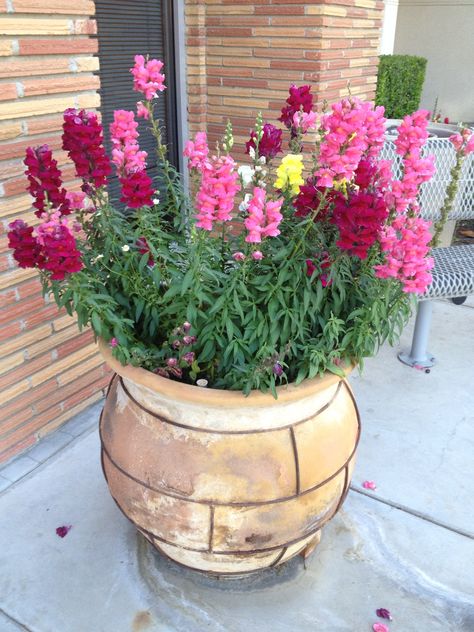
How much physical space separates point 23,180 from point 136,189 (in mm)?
959

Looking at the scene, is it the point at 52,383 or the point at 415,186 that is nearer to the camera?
the point at 415,186

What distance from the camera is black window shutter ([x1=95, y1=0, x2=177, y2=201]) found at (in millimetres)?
3336

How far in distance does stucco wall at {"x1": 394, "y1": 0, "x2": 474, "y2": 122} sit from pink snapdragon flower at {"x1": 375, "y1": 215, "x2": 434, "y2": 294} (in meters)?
11.4

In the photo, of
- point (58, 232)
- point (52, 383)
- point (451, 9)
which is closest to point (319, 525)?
point (58, 232)

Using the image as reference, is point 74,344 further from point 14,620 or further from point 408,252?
point 408,252

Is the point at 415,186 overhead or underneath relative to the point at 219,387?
overhead

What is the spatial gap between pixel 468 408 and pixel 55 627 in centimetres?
220

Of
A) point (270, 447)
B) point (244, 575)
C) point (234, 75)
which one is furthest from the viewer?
point (234, 75)

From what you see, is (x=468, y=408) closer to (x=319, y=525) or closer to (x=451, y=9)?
(x=319, y=525)

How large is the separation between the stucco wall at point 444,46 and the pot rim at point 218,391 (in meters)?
11.5

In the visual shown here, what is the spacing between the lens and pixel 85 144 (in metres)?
1.56

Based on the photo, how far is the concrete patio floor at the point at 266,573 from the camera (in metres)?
1.89

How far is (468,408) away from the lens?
3008 mm

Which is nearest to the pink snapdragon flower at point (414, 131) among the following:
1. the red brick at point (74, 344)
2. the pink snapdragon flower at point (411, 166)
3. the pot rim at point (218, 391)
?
the pink snapdragon flower at point (411, 166)
